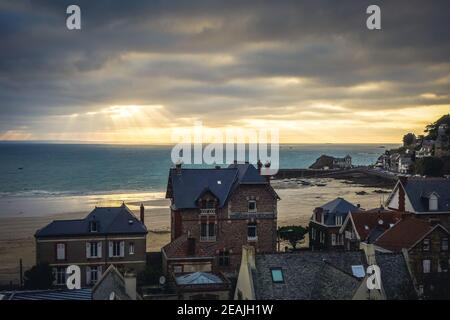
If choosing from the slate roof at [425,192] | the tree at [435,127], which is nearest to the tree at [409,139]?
the tree at [435,127]

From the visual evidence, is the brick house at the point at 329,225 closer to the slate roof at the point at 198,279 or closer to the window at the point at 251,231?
the window at the point at 251,231

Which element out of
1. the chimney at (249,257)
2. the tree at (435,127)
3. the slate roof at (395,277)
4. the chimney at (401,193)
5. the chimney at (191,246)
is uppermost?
the tree at (435,127)

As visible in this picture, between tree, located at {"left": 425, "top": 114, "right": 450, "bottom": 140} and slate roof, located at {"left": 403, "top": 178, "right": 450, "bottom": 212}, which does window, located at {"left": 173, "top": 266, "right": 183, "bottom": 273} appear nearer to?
slate roof, located at {"left": 403, "top": 178, "right": 450, "bottom": 212}
